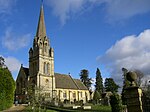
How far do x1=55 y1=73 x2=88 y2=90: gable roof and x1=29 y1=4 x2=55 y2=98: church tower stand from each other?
6498 mm

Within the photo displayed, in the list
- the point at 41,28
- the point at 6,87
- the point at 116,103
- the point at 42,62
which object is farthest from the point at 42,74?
the point at 116,103

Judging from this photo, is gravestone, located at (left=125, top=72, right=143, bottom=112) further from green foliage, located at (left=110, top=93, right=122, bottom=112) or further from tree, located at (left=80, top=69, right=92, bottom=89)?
tree, located at (left=80, top=69, right=92, bottom=89)

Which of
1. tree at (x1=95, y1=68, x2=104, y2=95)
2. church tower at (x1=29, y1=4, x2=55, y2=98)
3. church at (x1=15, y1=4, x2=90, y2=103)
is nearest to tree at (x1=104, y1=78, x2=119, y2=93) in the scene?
tree at (x1=95, y1=68, x2=104, y2=95)

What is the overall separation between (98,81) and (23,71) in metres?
45.1

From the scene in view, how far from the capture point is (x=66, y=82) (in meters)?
84.4

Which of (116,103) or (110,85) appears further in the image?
(110,85)

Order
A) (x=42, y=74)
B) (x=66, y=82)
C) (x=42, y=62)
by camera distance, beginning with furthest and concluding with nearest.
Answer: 1. (x=66, y=82)
2. (x=42, y=62)
3. (x=42, y=74)

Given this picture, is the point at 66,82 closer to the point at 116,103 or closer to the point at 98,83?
the point at 98,83

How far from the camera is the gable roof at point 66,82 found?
265 ft

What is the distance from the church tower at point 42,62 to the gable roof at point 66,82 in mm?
6498

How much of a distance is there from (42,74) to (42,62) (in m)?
3.92

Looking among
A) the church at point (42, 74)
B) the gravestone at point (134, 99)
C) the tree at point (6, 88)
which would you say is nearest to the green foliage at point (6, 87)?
the tree at point (6, 88)

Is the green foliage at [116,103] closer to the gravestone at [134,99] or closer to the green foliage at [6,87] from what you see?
the green foliage at [6,87]

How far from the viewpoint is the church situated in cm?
7175
